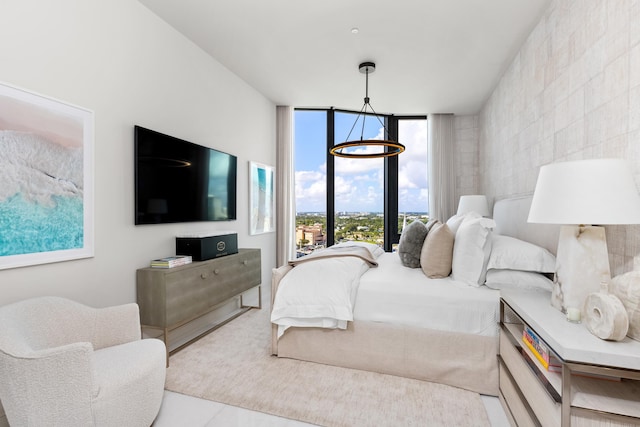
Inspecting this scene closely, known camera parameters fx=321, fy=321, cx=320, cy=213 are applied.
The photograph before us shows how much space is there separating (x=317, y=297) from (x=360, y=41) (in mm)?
2350

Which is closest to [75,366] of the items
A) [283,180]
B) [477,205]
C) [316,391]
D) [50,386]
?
[50,386]

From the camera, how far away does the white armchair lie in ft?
4.19

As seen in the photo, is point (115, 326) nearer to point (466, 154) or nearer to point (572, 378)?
point (572, 378)

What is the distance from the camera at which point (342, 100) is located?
454 cm

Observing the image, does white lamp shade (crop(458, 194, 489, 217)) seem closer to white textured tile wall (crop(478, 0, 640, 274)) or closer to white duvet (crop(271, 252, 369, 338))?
white textured tile wall (crop(478, 0, 640, 274))

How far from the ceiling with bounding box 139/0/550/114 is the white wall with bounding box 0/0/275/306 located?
0.99ft

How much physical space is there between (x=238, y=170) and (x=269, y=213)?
942 millimetres

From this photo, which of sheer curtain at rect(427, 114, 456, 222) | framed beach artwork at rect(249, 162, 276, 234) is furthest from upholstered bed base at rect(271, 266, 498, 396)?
sheer curtain at rect(427, 114, 456, 222)

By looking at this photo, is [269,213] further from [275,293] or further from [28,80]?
[28,80]

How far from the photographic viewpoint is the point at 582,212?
1271 mm

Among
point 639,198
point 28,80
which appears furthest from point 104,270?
point 639,198

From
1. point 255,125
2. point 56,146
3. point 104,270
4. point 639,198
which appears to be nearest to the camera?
point 639,198

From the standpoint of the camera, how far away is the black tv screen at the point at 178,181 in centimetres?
245

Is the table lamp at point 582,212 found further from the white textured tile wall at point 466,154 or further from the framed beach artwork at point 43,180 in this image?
the white textured tile wall at point 466,154
